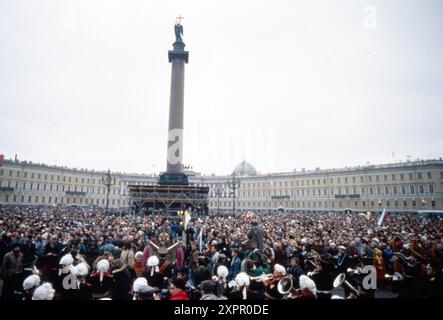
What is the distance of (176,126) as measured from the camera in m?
33.0

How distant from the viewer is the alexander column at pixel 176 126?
3261 cm

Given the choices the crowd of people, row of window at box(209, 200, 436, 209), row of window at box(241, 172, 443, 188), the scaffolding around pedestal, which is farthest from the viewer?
row of window at box(241, 172, 443, 188)

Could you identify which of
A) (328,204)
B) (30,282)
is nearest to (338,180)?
(328,204)

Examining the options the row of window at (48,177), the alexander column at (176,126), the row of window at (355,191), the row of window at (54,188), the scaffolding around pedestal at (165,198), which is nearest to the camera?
the scaffolding around pedestal at (165,198)

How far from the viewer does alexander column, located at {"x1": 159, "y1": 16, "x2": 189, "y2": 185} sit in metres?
32.6

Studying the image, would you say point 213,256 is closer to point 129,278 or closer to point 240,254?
point 240,254

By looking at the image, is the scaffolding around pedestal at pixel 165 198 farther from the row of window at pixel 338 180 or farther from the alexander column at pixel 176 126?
the row of window at pixel 338 180

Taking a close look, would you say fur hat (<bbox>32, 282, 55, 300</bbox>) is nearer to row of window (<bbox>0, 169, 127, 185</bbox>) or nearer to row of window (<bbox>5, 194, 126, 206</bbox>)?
row of window (<bbox>0, 169, 127, 185</bbox>)

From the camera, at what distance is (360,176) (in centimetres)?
6525

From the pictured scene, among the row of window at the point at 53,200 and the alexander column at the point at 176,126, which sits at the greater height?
the alexander column at the point at 176,126

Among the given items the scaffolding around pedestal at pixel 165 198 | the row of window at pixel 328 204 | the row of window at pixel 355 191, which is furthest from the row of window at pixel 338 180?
the scaffolding around pedestal at pixel 165 198

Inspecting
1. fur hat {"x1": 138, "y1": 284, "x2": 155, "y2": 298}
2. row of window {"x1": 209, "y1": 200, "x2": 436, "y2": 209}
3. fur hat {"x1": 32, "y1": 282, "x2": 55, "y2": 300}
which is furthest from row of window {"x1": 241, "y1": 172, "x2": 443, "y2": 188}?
fur hat {"x1": 32, "y1": 282, "x2": 55, "y2": 300}

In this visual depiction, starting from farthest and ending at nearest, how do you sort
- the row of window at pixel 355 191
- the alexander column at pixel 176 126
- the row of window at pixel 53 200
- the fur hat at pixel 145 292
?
the row of window at pixel 53 200, the row of window at pixel 355 191, the alexander column at pixel 176 126, the fur hat at pixel 145 292

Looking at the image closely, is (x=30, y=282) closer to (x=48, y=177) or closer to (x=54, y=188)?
(x=48, y=177)
